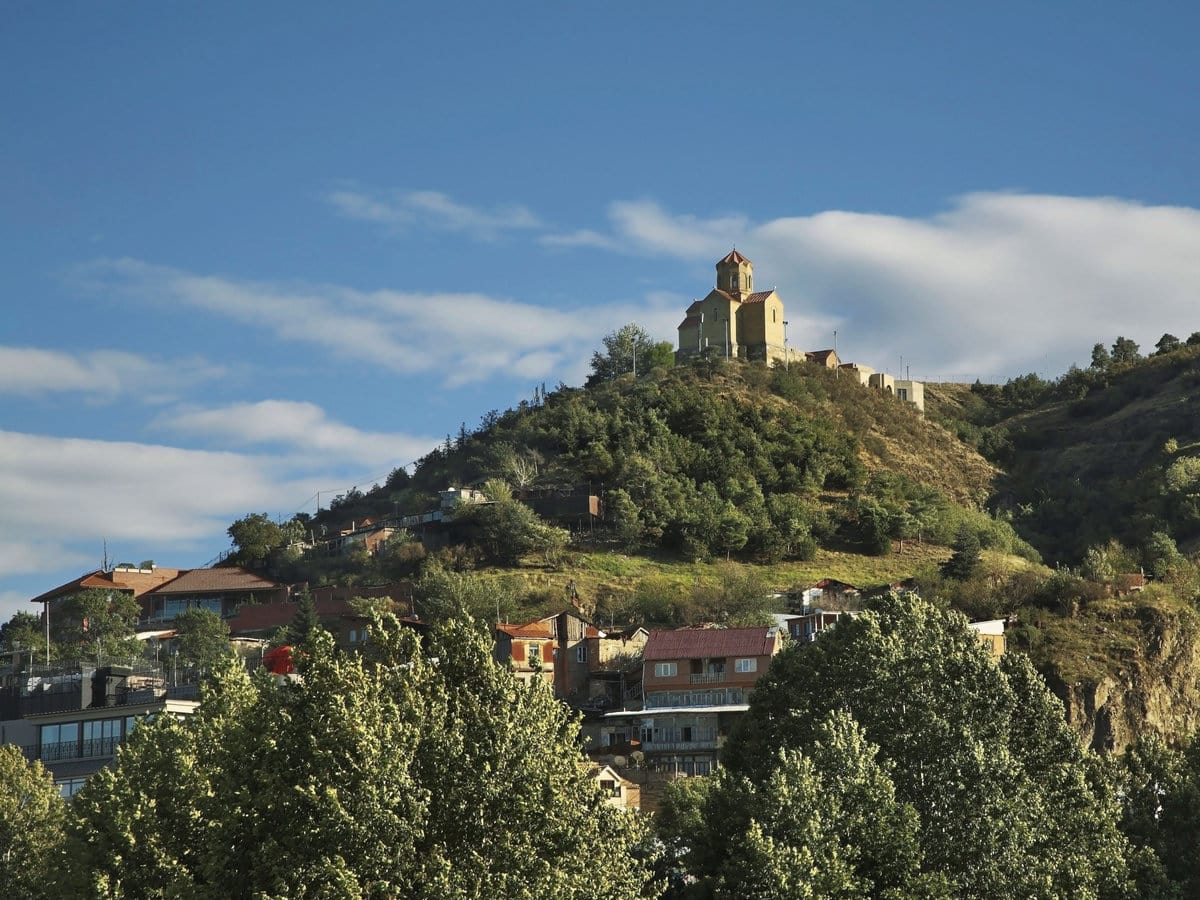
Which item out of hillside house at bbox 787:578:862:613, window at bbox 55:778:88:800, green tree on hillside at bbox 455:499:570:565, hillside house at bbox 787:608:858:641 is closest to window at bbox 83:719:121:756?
window at bbox 55:778:88:800

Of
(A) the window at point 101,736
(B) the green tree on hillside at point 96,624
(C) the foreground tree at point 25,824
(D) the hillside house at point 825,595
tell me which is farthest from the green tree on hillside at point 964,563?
(C) the foreground tree at point 25,824

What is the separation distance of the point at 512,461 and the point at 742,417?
51.3 feet

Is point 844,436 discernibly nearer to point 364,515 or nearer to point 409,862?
point 364,515

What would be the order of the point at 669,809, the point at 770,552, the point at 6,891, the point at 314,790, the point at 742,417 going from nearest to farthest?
the point at 314,790 → the point at 6,891 → the point at 669,809 → the point at 770,552 → the point at 742,417

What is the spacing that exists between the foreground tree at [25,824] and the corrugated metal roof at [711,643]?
2772cm

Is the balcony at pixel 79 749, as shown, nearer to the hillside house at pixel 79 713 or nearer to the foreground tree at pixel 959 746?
the hillside house at pixel 79 713

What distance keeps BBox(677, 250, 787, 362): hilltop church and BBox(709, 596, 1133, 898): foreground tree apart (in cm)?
7491

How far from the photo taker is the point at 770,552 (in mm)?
97750

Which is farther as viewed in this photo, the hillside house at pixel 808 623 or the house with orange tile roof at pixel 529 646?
the hillside house at pixel 808 623

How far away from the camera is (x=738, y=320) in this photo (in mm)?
125875

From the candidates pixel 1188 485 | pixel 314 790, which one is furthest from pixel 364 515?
pixel 314 790

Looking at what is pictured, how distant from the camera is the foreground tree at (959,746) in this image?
4238 centimetres

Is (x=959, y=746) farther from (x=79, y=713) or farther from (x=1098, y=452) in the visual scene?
(x=1098, y=452)

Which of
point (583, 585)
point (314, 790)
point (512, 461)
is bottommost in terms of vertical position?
point (314, 790)
